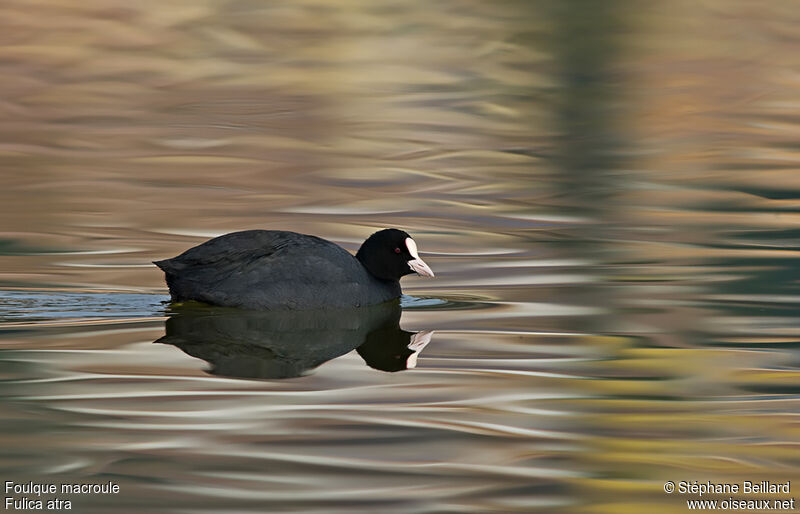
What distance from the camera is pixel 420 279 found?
1014 centimetres

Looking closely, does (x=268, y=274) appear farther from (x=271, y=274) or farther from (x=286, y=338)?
(x=286, y=338)

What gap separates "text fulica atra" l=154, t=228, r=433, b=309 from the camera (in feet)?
27.8

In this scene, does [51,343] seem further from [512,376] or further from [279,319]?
[512,376]

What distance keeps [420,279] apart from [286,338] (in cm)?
243

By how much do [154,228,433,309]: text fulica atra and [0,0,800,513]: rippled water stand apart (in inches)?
9.3

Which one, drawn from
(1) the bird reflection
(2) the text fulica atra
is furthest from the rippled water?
(2) the text fulica atra

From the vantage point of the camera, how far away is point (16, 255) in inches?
399

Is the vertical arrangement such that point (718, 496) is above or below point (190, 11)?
below

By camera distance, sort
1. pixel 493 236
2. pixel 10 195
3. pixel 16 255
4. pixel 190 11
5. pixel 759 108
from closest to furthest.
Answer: pixel 16 255 → pixel 493 236 → pixel 10 195 → pixel 759 108 → pixel 190 11

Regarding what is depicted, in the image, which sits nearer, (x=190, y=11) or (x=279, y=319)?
(x=279, y=319)

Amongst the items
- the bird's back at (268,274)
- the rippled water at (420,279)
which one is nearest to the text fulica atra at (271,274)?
the bird's back at (268,274)

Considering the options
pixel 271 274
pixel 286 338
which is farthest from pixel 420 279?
pixel 286 338

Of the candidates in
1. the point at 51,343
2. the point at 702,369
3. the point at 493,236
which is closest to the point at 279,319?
the point at 51,343

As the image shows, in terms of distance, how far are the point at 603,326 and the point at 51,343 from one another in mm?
3330
